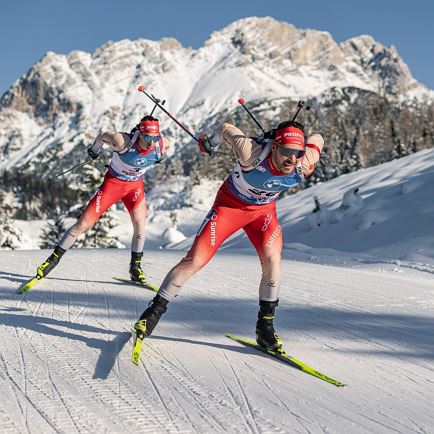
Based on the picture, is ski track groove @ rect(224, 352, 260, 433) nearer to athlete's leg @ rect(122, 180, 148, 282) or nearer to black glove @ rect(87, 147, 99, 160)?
athlete's leg @ rect(122, 180, 148, 282)

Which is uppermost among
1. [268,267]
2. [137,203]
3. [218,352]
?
[137,203]

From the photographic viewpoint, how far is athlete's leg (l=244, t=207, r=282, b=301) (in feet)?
15.0

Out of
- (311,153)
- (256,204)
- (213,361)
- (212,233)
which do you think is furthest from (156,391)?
(311,153)

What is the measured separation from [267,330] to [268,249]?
28.3 inches

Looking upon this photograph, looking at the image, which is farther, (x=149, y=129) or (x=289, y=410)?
(x=149, y=129)

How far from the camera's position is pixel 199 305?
20.7 feet

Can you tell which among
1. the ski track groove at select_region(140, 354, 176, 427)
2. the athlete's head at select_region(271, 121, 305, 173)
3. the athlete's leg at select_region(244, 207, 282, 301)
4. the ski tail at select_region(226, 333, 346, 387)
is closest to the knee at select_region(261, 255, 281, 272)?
the athlete's leg at select_region(244, 207, 282, 301)

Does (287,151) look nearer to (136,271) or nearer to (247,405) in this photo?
(247,405)

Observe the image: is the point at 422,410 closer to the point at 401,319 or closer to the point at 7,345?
the point at 401,319

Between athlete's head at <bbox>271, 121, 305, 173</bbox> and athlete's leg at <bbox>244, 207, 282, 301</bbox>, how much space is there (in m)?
0.61

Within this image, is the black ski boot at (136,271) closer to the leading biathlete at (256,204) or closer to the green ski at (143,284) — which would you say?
the green ski at (143,284)

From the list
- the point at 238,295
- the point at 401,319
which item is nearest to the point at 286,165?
the point at 401,319

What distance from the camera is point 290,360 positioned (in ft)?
13.8

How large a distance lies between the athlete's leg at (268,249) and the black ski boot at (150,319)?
3.04 ft
